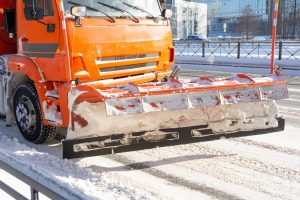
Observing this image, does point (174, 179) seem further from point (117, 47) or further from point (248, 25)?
point (248, 25)

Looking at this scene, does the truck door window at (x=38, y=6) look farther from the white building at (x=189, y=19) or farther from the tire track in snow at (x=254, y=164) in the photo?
the white building at (x=189, y=19)

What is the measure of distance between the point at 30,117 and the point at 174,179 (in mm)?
2425

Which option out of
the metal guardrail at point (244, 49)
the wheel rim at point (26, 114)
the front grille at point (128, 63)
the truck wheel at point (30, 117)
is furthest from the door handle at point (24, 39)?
the metal guardrail at point (244, 49)

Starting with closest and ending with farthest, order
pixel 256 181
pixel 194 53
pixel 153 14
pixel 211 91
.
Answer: pixel 256 181 < pixel 211 91 < pixel 153 14 < pixel 194 53

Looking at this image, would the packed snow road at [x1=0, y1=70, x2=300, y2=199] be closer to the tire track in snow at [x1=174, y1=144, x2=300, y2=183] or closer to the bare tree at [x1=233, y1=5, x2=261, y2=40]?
the tire track in snow at [x1=174, y1=144, x2=300, y2=183]

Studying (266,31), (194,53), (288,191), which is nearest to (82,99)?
(288,191)

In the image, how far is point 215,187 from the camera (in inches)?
172

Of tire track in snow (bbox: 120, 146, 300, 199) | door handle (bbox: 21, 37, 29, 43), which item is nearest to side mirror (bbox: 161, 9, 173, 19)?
door handle (bbox: 21, 37, 29, 43)

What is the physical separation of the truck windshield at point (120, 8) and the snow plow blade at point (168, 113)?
100 cm

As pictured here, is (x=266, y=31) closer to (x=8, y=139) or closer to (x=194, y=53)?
(x=194, y=53)

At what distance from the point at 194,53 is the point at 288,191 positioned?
27.5 metres

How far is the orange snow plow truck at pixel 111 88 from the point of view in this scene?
15.6 feet

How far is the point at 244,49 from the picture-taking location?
28266 millimetres

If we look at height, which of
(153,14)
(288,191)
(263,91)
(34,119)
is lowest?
(288,191)
